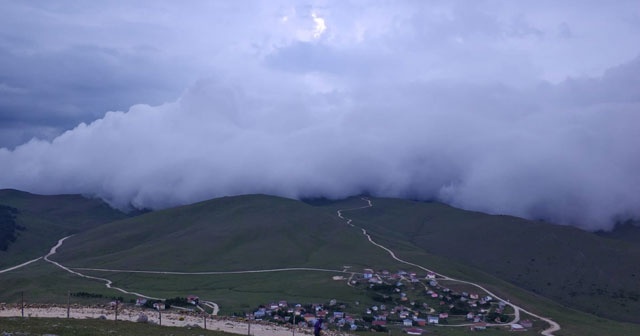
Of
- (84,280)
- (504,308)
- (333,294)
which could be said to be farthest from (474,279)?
(84,280)

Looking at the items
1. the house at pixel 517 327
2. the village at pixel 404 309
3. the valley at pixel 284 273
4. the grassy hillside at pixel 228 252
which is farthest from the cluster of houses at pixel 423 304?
the grassy hillside at pixel 228 252

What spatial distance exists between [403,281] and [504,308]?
2441 centimetres

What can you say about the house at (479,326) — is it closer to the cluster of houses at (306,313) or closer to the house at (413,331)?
the house at (413,331)

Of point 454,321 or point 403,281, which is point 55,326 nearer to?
point 454,321

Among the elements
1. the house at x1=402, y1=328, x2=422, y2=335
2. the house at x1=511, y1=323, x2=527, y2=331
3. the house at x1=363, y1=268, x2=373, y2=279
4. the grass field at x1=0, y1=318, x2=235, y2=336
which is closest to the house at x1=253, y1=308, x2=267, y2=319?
the house at x1=402, y1=328, x2=422, y2=335

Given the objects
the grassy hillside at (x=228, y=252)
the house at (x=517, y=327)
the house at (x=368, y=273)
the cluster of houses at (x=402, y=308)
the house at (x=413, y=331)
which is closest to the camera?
the house at (x=413, y=331)

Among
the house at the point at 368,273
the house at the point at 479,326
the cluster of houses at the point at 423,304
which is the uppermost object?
the house at the point at 368,273

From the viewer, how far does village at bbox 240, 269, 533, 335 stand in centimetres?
8888

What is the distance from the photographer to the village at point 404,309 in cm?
8888

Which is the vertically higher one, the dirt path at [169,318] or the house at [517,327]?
the dirt path at [169,318]

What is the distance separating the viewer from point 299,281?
135 metres

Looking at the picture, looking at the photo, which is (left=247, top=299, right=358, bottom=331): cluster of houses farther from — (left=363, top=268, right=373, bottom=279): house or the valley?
(left=363, top=268, right=373, bottom=279): house

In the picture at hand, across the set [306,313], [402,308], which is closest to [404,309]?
[402,308]

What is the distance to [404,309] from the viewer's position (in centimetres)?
11125
